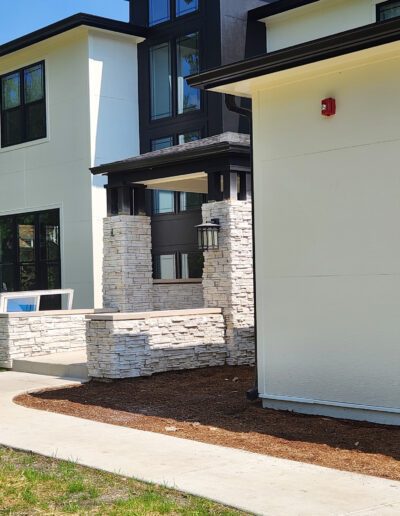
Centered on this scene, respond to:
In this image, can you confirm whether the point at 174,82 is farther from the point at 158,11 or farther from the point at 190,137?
the point at 158,11

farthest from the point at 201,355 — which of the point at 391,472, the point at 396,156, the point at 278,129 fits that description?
the point at 391,472

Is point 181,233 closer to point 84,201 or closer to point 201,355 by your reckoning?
point 84,201

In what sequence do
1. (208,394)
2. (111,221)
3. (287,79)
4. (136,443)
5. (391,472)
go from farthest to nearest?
(111,221), (208,394), (287,79), (136,443), (391,472)

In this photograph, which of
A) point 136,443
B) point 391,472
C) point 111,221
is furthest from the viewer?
point 111,221

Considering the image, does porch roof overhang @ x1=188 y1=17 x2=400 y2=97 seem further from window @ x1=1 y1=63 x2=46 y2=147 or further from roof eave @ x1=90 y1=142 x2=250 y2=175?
window @ x1=1 y1=63 x2=46 y2=147

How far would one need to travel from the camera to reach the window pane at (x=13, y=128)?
67.0 ft

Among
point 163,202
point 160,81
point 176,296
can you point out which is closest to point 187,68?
point 160,81

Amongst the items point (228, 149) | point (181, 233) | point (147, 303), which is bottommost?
point (147, 303)

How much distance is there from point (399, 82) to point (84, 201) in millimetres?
11527

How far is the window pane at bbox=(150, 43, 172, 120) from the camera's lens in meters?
18.5

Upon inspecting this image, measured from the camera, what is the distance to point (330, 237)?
27.6ft

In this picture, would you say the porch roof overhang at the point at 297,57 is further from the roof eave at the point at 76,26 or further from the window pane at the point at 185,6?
the roof eave at the point at 76,26

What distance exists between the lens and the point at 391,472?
629cm

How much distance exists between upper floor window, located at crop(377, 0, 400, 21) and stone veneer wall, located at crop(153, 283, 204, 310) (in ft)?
21.2
